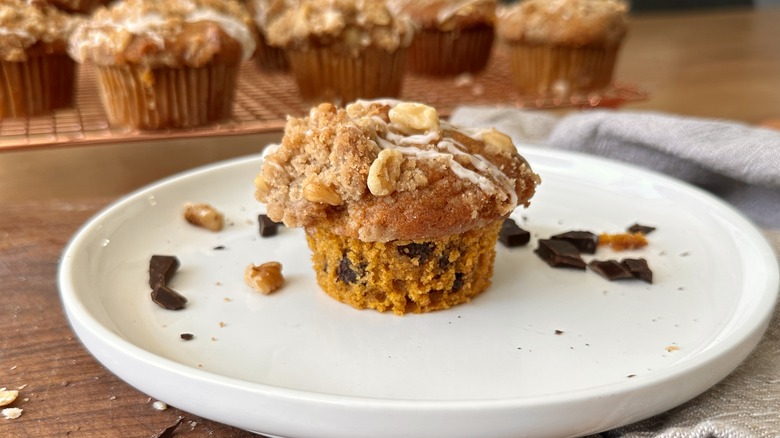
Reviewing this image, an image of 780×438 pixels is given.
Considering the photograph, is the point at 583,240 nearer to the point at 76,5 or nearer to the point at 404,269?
the point at 404,269

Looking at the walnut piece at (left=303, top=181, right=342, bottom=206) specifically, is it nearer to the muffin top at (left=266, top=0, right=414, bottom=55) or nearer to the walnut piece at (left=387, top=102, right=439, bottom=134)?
the walnut piece at (left=387, top=102, right=439, bottom=134)

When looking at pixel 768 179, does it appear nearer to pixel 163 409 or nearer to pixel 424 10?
pixel 163 409

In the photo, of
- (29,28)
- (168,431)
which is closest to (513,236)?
(168,431)

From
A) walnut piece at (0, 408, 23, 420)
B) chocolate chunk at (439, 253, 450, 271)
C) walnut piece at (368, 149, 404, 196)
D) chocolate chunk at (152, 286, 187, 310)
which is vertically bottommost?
walnut piece at (0, 408, 23, 420)

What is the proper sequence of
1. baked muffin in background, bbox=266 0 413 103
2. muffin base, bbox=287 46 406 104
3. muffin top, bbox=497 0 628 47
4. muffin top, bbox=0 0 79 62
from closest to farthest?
muffin top, bbox=0 0 79 62 → baked muffin in background, bbox=266 0 413 103 → muffin base, bbox=287 46 406 104 → muffin top, bbox=497 0 628 47

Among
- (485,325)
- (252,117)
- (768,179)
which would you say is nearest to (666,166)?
(768,179)

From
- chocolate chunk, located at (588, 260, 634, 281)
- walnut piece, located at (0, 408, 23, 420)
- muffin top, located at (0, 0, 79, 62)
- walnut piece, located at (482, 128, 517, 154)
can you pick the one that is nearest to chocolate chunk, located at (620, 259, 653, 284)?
chocolate chunk, located at (588, 260, 634, 281)
